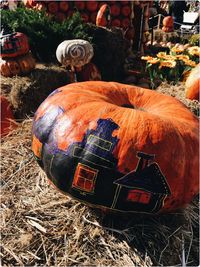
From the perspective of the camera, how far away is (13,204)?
2695 mm

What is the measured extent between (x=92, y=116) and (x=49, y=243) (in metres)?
0.93

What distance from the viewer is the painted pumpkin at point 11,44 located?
4898 mm

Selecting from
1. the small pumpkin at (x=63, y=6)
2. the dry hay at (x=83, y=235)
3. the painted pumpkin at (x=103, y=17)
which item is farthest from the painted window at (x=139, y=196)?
the small pumpkin at (x=63, y=6)

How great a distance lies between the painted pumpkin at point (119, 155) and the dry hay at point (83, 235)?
26 cm

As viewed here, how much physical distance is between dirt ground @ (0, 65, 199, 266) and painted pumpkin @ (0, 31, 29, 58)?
8.48ft

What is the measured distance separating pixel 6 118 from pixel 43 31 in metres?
2.47

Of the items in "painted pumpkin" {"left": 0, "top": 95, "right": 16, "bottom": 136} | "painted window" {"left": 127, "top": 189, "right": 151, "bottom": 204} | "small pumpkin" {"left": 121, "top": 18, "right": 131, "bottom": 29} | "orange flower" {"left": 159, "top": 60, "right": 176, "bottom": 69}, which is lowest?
"painted pumpkin" {"left": 0, "top": 95, "right": 16, "bottom": 136}

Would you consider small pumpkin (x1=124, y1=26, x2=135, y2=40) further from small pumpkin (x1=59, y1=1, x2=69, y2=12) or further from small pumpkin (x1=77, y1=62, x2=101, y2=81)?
small pumpkin (x1=77, y1=62, x2=101, y2=81)

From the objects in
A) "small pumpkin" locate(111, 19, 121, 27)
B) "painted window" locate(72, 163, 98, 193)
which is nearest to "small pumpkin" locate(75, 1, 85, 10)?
"small pumpkin" locate(111, 19, 121, 27)

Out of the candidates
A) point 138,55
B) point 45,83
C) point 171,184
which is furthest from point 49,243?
point 138,55

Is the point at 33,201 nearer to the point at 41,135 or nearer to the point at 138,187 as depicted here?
the point at 41,135

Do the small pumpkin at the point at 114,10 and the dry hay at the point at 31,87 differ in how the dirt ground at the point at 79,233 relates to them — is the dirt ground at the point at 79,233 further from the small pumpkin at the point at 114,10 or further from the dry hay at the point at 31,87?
the small pumpkin at the point at 114,10

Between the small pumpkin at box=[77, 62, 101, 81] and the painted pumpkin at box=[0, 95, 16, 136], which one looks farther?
the small pumpkin at box=[77, 62, 101, 81]

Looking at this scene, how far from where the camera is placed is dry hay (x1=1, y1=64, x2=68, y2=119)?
474 centimetres
